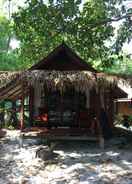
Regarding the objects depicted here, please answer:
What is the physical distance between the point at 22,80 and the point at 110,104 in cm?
600

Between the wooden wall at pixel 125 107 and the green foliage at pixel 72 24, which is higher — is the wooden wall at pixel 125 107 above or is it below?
below

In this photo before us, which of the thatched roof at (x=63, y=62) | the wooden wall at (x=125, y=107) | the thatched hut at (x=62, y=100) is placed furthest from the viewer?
the wooden wall at (x=125, y=107)

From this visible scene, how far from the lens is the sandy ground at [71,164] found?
10.6m

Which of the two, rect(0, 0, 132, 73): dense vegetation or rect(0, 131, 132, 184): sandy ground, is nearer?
rect(0, 131, 132, 184): sandy ground

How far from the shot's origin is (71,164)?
40.2 feet

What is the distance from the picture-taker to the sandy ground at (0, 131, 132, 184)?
1064 cm

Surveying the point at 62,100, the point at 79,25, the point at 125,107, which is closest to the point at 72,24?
the point at 79,25

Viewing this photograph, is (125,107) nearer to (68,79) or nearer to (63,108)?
(63,108)

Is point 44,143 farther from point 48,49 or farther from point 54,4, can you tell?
point 48,49

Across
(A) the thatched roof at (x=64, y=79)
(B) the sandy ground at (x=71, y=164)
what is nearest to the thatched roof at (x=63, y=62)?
(A) the thatched roof at (x=64, y=79)

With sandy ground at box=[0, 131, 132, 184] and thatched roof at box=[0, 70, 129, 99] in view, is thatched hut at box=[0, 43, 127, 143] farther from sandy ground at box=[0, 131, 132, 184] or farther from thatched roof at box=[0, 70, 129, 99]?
sandy ground at box=[0, 131, 132, 184]

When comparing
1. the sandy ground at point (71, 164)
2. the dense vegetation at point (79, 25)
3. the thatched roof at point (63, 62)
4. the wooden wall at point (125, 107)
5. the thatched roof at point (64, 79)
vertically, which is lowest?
the sandy ground at point (71, 164)

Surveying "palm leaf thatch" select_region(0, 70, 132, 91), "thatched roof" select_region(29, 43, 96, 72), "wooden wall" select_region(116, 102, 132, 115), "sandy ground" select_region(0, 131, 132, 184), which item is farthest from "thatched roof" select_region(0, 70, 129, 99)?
"wooden wall" select_region(116, 102, 132, 115)

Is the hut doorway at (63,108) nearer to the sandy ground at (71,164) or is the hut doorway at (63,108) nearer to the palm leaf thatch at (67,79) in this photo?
the sandy ground at (71,164)
